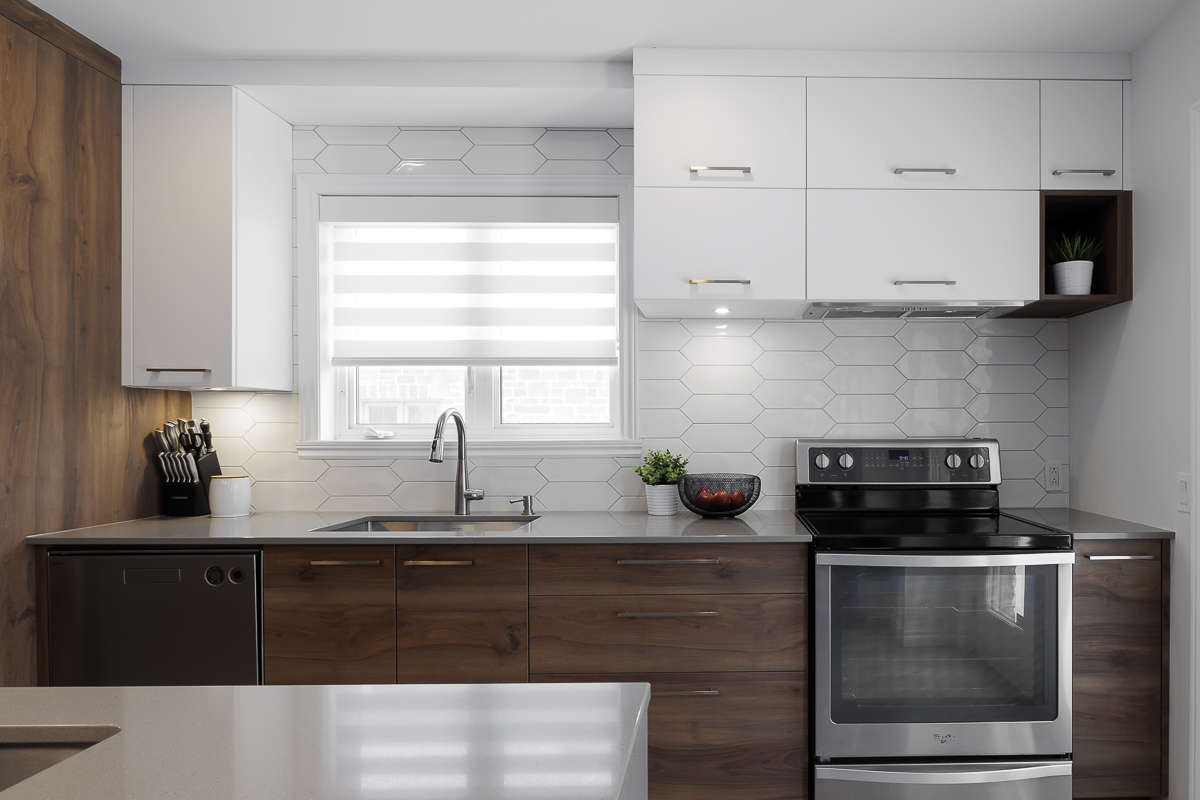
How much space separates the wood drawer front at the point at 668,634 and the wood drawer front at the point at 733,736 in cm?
4

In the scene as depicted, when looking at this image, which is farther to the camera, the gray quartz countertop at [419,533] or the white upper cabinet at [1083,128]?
the white upper cabinet at [1083,128]

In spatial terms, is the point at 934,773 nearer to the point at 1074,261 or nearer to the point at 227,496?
the point at 1074,261

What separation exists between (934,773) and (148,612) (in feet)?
7.49

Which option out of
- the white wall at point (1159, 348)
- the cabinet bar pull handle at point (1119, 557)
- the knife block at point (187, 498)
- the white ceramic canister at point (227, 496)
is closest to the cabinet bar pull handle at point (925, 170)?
the white wall at point (1159, 348)

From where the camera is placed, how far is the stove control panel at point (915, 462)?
2.57 meters

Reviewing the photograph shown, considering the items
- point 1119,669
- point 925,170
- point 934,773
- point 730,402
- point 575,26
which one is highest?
point 575,26

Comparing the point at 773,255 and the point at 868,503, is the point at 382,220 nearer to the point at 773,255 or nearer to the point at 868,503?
the point at 773,255

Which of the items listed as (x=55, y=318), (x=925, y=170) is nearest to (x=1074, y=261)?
(x=925, y=170)

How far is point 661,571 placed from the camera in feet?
6.93

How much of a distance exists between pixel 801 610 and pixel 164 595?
1.84m

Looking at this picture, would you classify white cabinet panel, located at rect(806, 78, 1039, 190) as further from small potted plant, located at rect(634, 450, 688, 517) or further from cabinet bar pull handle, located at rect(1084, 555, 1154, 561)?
cabinet bar pull handle, located at rect(1084, 555, 1154, 561)

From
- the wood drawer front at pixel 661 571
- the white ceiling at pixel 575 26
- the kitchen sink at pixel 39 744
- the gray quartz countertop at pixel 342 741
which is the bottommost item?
the wood drawer front at pixel 661 571

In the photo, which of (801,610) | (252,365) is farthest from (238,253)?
(801,610)

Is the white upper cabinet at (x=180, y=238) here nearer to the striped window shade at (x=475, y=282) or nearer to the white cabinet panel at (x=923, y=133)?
the striped window shade at (x=475, y=282)
